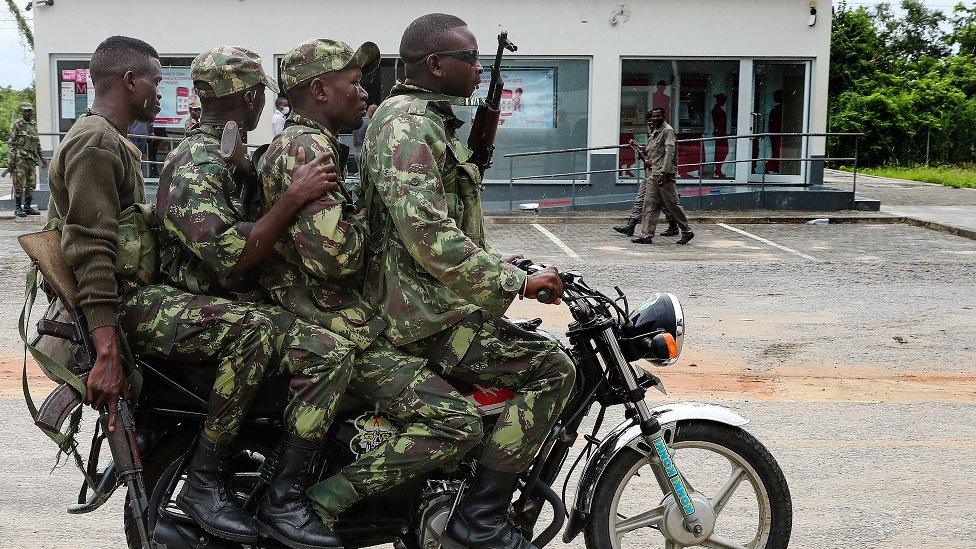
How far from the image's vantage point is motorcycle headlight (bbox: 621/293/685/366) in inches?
142

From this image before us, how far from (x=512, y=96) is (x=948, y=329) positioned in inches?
499

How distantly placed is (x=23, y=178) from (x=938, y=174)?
2541 centimetres

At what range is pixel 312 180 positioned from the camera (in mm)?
3361

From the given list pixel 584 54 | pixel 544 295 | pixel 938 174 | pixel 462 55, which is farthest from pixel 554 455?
pixel 938 174

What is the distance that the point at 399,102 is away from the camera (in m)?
3.55

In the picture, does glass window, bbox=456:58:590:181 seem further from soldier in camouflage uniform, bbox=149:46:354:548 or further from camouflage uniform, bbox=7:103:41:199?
soldier in camouflage uniform, bbox=149:46:354:548

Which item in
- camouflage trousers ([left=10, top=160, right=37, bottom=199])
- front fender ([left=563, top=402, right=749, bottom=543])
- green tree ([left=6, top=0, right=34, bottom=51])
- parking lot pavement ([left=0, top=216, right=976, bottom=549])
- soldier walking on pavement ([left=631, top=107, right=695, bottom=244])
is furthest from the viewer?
green tree ([left=6, top=0, right=34, bottom=51])

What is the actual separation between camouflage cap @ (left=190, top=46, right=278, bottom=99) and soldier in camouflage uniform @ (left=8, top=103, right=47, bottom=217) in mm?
16103

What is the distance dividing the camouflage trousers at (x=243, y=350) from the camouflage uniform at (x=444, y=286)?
267mm

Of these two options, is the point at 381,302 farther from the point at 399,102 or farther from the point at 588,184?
the point at 588,184

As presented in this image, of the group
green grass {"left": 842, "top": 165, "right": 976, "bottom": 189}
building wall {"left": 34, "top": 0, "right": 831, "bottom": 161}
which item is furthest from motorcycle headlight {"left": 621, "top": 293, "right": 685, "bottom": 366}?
green grass {"left": 842, "top": 165, "right": 976, "bottom": 189}

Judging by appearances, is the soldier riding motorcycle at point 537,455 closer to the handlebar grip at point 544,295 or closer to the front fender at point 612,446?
the front fender at point 612,446

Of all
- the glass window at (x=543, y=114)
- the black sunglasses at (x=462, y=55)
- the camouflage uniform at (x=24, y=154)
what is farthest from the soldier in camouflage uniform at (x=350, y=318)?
the glass window at (x=543, y=114)

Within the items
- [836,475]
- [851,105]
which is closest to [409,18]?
[836,475]
